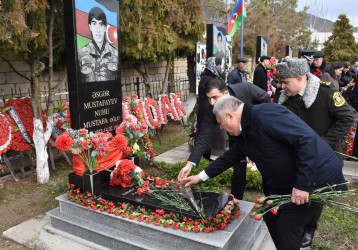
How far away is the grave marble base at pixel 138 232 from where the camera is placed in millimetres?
3004

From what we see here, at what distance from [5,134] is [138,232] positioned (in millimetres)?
3323

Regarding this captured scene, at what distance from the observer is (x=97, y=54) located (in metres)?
4.28

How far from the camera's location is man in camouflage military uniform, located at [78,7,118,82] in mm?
4086

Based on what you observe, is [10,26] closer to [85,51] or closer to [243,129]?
[85,51]

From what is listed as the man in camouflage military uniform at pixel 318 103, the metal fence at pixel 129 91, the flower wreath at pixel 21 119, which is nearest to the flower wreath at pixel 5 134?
the flower wreath at pixel 21 119

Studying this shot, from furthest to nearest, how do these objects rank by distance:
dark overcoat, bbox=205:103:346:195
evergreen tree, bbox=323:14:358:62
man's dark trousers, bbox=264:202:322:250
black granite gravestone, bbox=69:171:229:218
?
evergreen tree, bbox=323:14:358:62 → black granite gravestone, bbox=69:171:229:218 → man's dark trousers, bbox=264:202:322:250 → dark overcoat, bbox=205:103:346:195

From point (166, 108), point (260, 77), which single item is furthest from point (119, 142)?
point (260, 77)

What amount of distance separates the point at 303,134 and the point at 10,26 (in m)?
4.14

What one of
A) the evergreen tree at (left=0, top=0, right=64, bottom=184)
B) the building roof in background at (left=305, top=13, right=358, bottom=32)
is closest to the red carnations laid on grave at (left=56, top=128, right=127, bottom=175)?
the evergreen tree at (left=0, top=0, right=64, bottom=184)

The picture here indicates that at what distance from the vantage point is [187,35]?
31.6 ft

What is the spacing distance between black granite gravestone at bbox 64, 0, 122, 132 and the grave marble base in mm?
1091

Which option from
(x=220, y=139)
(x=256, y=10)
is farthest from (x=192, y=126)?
(x=256, y=10)

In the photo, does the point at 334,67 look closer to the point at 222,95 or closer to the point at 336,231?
the point at 336,231

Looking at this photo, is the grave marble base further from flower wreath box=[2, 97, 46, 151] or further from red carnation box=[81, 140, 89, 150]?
flower wreath box=[2, 97, 46, 151]
